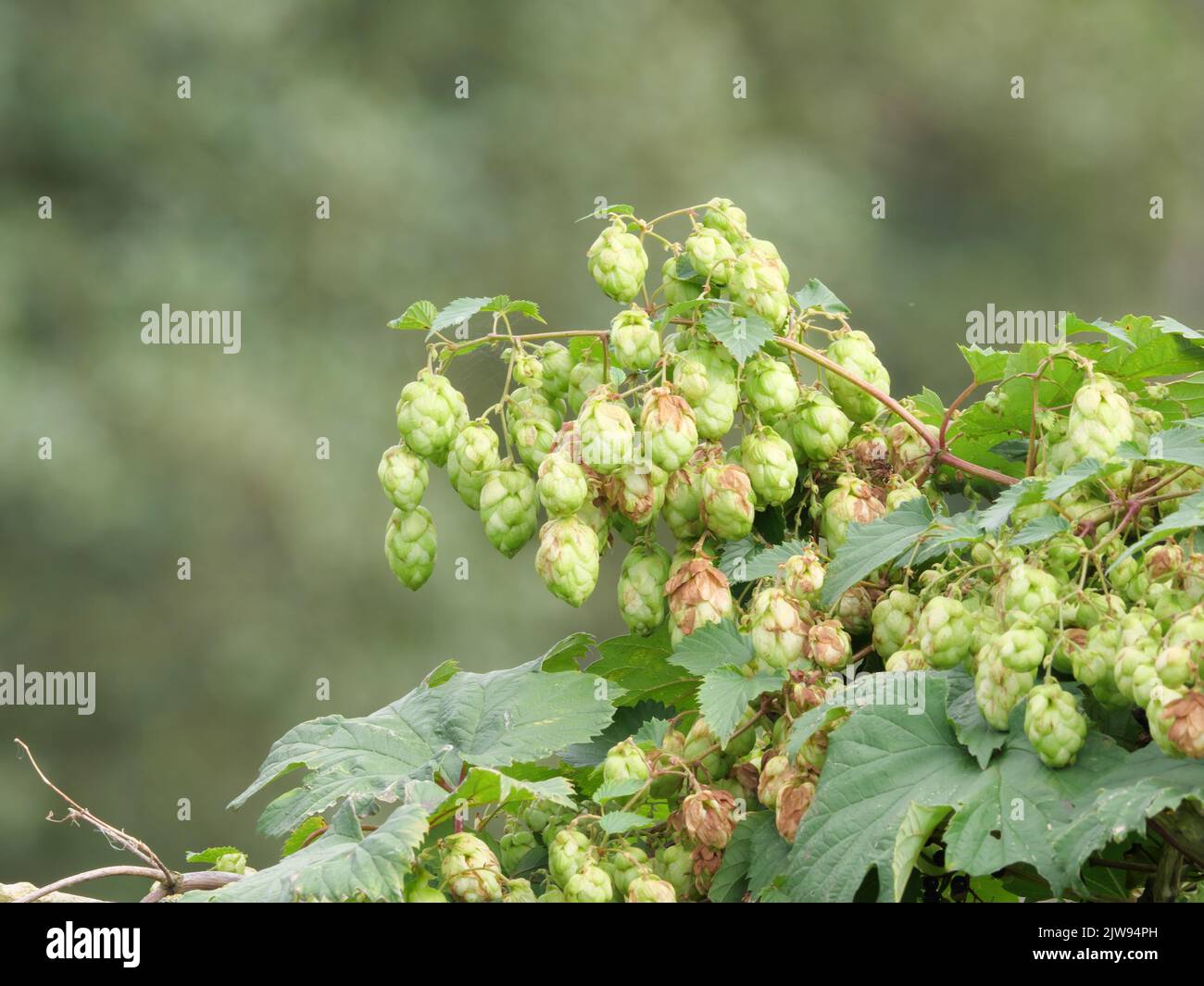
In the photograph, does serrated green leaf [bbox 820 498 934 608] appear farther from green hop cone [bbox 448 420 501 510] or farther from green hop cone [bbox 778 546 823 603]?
green hop cone [bbox 448 420 501 510]

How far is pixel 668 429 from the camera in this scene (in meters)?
0.96

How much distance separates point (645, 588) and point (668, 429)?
12cm

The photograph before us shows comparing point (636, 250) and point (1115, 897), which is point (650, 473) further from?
point (1115, 897)

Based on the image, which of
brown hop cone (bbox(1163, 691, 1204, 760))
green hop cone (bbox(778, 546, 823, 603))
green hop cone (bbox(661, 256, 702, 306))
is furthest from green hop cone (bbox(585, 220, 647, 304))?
brown hop cone (bbox(1163, 691, 1204, 760))

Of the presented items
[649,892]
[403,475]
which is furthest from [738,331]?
[649,892]

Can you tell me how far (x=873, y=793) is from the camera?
2.72ft

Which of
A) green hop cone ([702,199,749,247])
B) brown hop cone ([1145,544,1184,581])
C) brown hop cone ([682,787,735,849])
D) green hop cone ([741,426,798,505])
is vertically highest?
green hop cone ([702,199,749,247])

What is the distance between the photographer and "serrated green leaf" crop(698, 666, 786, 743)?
0.88m

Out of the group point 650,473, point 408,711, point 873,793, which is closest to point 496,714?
point 408,711

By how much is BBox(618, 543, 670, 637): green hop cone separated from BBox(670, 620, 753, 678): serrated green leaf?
0.21ft

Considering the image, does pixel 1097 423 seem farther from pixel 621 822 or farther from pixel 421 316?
pixel 421 316

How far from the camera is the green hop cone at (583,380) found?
1.06 m

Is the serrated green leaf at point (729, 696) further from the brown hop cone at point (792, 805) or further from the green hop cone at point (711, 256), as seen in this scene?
the green hop cone at point (711, 256)
